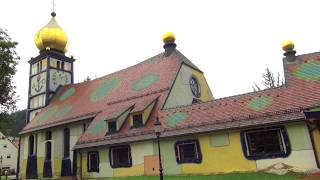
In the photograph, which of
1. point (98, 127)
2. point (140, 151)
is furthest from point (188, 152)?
point (98, 127)

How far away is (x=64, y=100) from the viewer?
33062 millimetres

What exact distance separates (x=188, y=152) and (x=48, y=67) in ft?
77.0

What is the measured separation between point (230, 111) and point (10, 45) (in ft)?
49.0

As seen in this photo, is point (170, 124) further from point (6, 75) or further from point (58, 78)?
point (58, 78)

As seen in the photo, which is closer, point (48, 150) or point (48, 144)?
point (48, 150)

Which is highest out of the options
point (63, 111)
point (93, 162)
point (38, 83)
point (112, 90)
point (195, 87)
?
point (38, 83)

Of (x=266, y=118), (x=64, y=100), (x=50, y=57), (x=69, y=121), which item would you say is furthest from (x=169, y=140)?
(x=50, y=57)

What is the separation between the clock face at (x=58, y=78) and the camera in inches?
1424

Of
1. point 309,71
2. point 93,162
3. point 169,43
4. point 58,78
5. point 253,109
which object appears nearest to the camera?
point 253,109

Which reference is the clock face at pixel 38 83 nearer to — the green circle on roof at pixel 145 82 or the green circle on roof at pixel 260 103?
the green circle on roof at pixel 145 82

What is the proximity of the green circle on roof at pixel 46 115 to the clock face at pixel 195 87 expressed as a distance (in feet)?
47.5

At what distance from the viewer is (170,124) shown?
1992 cm

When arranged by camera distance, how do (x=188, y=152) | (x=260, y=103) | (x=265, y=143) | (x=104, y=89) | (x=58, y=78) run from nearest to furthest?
(x=265, y=143)
(x=260, y=103)
(x=188, y=152)
(x=104, y=89)
(x=58, y=78)

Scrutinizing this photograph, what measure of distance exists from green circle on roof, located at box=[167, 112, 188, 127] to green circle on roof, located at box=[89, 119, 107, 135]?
5.68m
